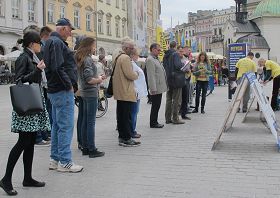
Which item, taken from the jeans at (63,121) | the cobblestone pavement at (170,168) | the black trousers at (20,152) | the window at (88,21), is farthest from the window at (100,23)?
the black trousers at (20,152)

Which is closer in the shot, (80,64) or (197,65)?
(80,64)

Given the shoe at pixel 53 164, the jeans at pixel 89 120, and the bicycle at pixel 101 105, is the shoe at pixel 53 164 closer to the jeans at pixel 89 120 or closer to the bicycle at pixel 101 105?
the jeans at pixel 89 120

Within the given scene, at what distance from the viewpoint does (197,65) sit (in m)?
13.2

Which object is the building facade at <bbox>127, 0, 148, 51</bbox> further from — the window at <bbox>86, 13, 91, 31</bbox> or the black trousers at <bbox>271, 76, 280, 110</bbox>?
the black trousers at <bbox>271, 76, 280, 110</bbox>

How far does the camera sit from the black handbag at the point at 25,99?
512cm

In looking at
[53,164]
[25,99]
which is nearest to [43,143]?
[53,164]

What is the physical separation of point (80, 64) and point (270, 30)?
66019 mm

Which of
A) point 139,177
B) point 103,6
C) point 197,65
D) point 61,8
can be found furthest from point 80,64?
point 103,6

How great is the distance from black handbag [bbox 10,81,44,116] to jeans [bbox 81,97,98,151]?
1816mm

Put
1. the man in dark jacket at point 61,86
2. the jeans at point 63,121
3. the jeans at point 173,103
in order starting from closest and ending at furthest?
the man in dark jacket at point 61,86 → the jeans at point 63,121 → the jeans at point 173,103

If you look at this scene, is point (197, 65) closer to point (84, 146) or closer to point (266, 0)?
point (84, 146)

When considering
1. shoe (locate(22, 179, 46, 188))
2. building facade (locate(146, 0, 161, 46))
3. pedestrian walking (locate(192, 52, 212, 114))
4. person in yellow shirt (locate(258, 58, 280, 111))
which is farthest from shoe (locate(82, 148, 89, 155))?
building facade (locate(146, 0, 161, 46))

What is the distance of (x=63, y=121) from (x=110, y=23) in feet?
163

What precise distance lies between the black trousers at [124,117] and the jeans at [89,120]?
39.8 inches
